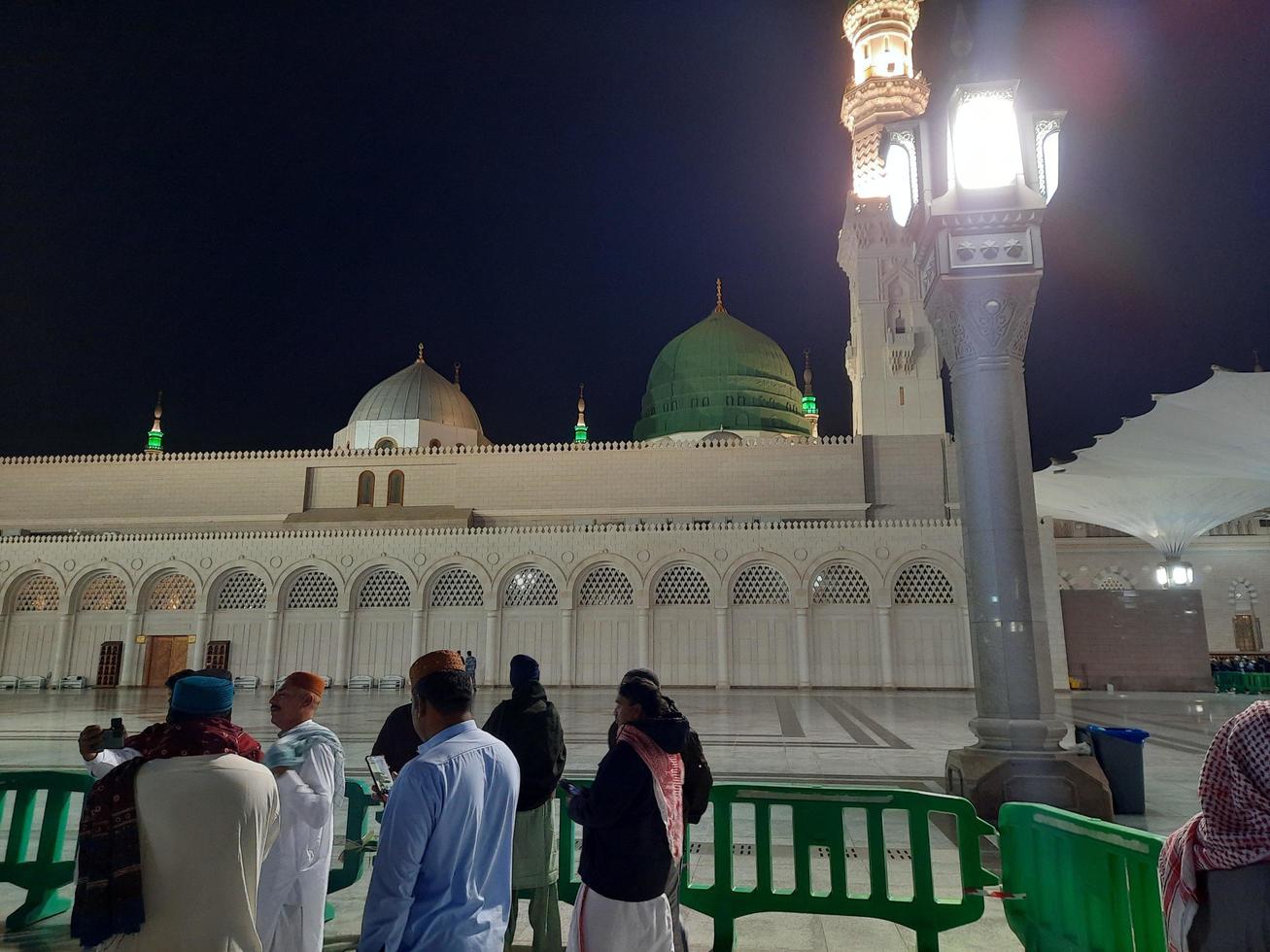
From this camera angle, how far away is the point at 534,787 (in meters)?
2.92

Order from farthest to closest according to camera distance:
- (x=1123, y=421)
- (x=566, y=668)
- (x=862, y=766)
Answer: (x=566, y=668) → (x=1123, y=421) → (x=862, y=766)

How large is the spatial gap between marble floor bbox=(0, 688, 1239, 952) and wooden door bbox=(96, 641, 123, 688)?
171 centimetres

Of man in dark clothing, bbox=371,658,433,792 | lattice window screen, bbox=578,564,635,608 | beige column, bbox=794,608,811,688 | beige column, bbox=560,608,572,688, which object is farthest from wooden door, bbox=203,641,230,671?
man in dark clothing, bbox=371,658,433,792

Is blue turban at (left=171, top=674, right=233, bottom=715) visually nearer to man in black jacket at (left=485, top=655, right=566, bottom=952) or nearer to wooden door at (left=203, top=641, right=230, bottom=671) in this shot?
man in black jacket at (left=485, top=655, right=566, bottom=952)

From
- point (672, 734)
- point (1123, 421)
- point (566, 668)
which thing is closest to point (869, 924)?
point (672, 734)

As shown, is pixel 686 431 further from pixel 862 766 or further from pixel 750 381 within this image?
pixel 862 766

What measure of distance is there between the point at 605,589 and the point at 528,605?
187 cm

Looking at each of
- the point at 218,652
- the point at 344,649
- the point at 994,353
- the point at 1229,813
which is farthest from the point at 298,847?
the point at 218,652

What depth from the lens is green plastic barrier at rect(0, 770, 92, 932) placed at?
3.56 meters

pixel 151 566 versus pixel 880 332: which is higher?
pixel 880 332

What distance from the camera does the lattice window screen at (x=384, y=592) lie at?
63.7 feet

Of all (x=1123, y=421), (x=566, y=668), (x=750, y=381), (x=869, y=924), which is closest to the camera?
(x=869, y=924)

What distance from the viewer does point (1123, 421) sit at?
13289mm

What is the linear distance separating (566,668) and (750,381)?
15.4 meters
